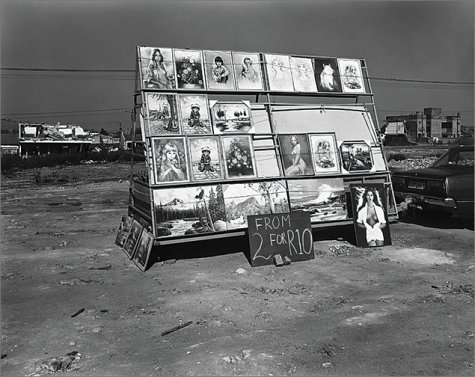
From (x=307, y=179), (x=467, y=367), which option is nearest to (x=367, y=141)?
(x=307, y=179)

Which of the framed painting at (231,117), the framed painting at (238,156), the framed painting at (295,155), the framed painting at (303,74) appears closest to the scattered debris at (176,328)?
the framed painting at (238,156)

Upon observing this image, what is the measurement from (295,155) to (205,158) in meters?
1.93

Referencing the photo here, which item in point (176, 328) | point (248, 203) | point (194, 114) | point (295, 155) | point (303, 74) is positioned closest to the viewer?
point (176, 328)

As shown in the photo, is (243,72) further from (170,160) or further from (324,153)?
(170,160)

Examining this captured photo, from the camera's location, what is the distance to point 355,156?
9.43 meters

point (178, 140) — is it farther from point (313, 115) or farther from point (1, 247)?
point (1, 247)

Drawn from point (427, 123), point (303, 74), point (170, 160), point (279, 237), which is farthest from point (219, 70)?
point (427, 123)

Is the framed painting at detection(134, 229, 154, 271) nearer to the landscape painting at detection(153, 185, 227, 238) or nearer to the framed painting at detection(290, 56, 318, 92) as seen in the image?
the landscape painting at detection(153, 185, 227, 238)

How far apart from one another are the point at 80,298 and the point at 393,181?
768 cm

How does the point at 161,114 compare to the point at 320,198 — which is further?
the point at 320,198

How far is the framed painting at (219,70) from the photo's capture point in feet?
28.2

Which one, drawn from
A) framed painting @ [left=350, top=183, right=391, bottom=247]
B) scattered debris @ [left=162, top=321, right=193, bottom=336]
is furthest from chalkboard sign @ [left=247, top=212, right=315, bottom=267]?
scattered debris @ [left=162, top=321, right=193, bottom=336]

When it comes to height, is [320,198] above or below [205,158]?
below

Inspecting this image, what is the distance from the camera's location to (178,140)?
7973mm
